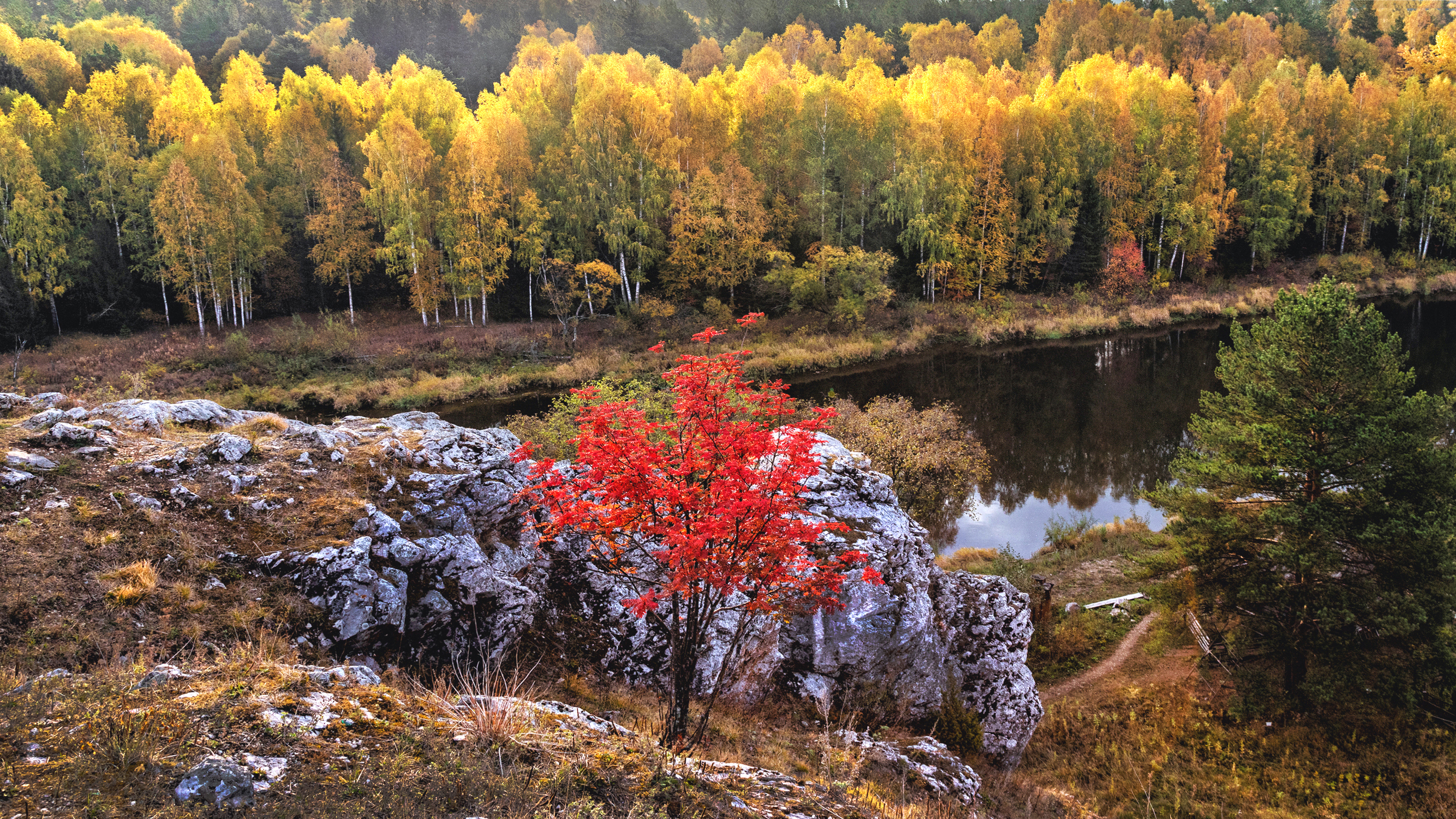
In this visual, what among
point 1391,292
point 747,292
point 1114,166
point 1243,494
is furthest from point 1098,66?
point 1243,494

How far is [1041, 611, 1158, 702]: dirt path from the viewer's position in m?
12.8

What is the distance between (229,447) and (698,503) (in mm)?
6993

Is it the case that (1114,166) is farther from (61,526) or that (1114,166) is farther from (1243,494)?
(61,526)

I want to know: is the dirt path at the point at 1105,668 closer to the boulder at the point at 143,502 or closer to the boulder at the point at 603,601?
the boulder at the point at 603,601

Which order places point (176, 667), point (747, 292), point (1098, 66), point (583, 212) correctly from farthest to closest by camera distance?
point (1098, 66) < point (747, 292) < point (583, 212) < point (176, 667)

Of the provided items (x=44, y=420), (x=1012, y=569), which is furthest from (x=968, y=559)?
(x=44, y=420)

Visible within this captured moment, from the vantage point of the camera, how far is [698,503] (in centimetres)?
668

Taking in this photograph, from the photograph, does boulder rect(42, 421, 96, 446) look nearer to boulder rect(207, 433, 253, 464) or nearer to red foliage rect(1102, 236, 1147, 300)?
boulder rect(207, 433, 253, 464)

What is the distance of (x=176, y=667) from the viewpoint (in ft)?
17.5

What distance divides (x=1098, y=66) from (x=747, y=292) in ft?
126

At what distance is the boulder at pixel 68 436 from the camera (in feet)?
29.1

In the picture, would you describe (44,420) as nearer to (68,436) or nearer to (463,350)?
(68,436)

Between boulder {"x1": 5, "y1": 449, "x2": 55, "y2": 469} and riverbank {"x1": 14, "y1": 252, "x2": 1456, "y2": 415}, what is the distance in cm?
1968

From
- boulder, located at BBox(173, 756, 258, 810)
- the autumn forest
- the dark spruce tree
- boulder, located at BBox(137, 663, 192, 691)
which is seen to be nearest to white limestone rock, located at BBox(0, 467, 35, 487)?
boulder, located at BBox(137, 663, 192, 691)
